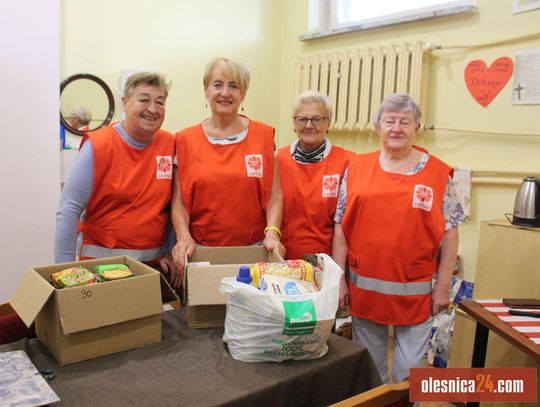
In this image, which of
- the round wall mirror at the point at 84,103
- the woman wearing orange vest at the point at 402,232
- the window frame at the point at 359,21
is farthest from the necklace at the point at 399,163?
the round wall mirror at the point at 84,103

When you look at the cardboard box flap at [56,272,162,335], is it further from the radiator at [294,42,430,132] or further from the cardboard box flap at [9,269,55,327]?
the radiator at [294,42,430,132]

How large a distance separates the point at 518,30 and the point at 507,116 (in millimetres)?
487

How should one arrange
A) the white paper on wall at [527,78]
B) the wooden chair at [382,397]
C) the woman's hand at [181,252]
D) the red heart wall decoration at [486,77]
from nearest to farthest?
1. the wooden chair at [382,397]
2. the woman's hand at [181,252]
3. the white paper on wall at [527,78]
4. the red heart wall decoration at [486,77]

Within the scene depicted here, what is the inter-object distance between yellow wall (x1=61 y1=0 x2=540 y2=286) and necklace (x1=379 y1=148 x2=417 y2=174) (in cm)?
118

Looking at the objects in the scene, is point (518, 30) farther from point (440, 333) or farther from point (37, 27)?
point (37, 27)

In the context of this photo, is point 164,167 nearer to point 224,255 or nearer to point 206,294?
point 224,255

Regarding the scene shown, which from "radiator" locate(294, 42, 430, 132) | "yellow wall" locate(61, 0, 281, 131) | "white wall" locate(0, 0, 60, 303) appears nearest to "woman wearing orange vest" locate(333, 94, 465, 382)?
"radiator" locate(294, 42, 430, 132)

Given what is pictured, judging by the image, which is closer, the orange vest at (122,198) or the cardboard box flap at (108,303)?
the cardboard box flap at (108,303)

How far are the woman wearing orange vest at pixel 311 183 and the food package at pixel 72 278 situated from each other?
1049 millimetres

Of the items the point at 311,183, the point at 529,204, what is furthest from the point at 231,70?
the point at 529,204

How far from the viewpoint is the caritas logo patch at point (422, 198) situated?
181 cm

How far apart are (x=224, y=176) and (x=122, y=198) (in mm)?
390

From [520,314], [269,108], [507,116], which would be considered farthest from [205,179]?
[269,108]

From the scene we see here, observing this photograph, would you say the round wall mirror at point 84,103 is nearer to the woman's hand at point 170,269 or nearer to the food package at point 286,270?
the woman's hand at point 170,269
